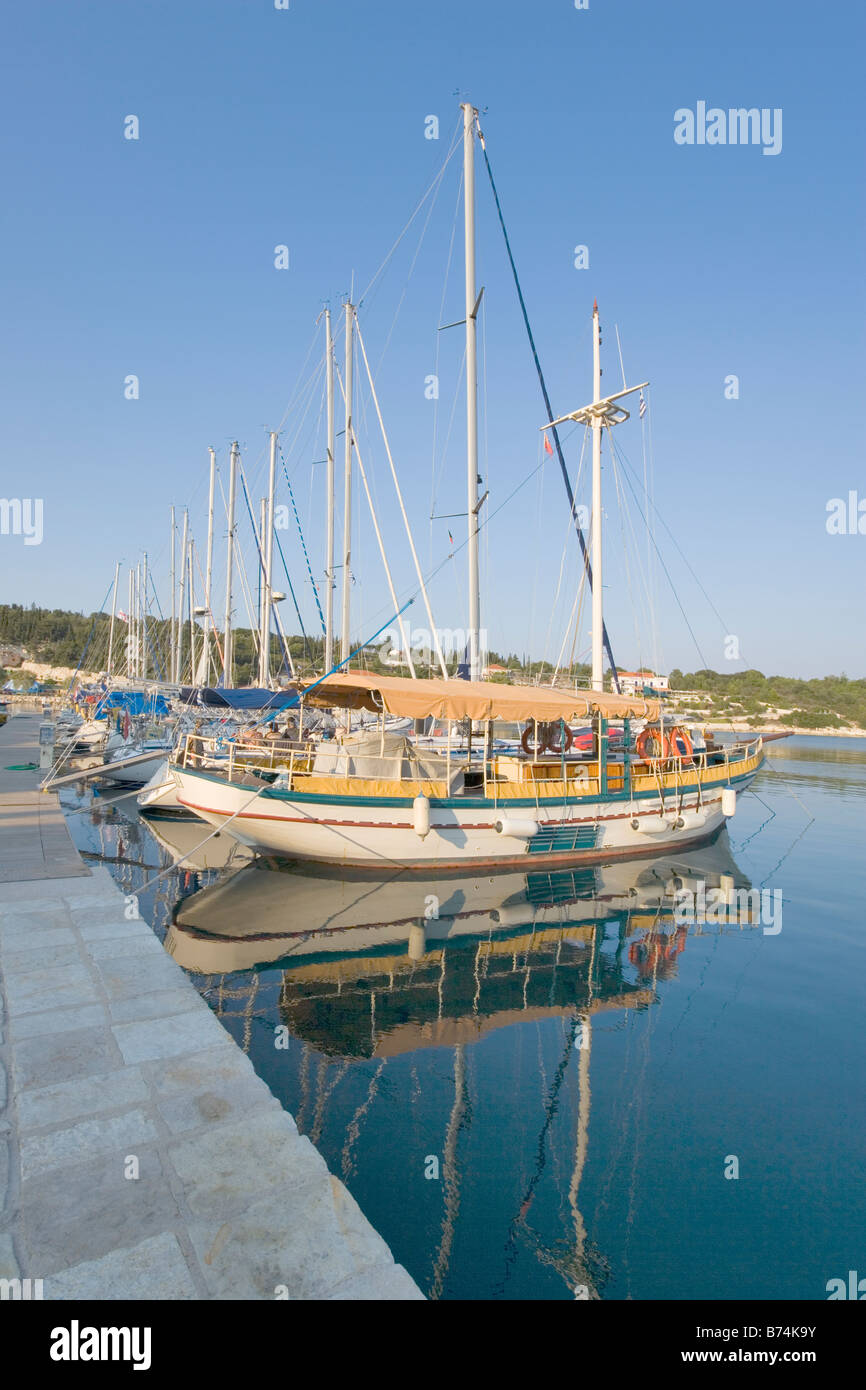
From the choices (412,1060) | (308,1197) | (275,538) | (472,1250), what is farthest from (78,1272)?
(275,538)

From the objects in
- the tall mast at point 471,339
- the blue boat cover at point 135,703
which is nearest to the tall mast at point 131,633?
the blue boat cover at point 135,703

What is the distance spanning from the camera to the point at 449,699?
46.7 ft

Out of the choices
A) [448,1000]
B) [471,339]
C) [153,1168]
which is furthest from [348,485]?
[153,1168]

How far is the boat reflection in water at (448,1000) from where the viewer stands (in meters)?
5.13

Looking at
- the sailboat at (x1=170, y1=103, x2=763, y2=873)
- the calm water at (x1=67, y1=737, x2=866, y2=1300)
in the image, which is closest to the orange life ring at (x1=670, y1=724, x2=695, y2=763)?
the sailboat at (x1=170, y1=103, x2=763, y2=873)

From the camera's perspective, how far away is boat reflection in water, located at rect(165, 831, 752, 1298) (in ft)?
16.8

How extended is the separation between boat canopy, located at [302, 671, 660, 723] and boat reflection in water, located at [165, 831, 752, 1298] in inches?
153

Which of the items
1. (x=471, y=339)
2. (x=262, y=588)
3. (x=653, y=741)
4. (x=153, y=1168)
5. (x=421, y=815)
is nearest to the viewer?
(x=153, y=1168)

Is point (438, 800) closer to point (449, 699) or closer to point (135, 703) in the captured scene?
point (449, 699)

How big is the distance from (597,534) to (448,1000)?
1658 centimetres

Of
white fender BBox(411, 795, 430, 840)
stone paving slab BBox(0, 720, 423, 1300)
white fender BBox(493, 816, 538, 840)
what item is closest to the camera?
stone paving slab BBox(0, 720, 423, 1300)

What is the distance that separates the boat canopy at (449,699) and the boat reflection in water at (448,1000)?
3898 mm

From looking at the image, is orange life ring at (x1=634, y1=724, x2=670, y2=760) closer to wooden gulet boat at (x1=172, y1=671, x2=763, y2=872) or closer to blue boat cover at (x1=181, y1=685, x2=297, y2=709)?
wooden gulet boat at (x1=172, y1=671, x2=763, y2=872)

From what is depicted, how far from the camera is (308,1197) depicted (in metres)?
3.45
